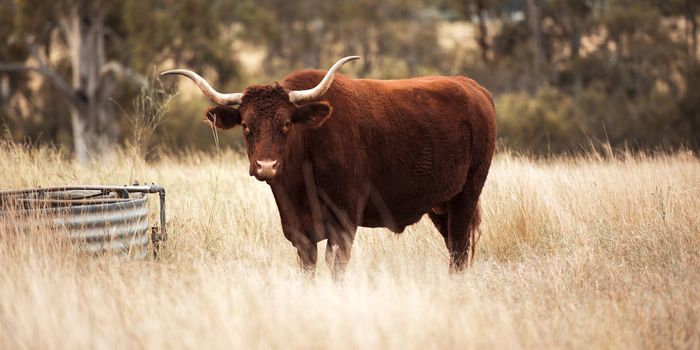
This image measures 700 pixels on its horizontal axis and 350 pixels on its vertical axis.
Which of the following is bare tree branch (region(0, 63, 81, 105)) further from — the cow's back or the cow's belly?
the cow's belly

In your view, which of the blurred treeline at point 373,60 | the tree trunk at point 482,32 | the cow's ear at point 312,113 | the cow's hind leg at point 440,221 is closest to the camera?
the cow's ear at point 312,113

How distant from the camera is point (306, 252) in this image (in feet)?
19.8

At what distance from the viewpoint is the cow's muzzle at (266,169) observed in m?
5.41

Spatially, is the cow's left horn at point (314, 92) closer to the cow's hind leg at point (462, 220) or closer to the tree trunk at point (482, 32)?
the cow's hind leg at point (462, 220)

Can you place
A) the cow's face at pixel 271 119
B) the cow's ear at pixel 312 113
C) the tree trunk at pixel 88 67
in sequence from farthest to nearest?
1. the tree trunk at pixel 88 67
2. the cow's ear at pixel 312 113
3. the cow's face at pixel 271 119

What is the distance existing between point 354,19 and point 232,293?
34508mm

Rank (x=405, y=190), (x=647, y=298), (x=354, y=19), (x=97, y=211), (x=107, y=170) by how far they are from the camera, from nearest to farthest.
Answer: (x=647, y=298), (x=97, y=211), (x=405, y=190), (x=107, y=170), (x=354, y=19)

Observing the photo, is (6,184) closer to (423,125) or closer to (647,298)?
(423,125)

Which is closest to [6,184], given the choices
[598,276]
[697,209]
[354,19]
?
[598,276]

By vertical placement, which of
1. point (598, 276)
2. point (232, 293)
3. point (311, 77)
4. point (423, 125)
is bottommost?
point (598, 276)

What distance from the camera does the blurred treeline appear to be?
23219 millimetres

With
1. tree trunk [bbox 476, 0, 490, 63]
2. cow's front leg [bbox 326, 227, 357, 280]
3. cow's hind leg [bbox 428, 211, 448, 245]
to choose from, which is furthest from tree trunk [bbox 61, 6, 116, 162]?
cow's front leg [bbox 326, 227, 357, 280]

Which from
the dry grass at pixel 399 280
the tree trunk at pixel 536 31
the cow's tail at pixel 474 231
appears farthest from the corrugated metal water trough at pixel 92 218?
the tree trunk at pixel 536 31

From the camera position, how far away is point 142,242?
6.26 meters
